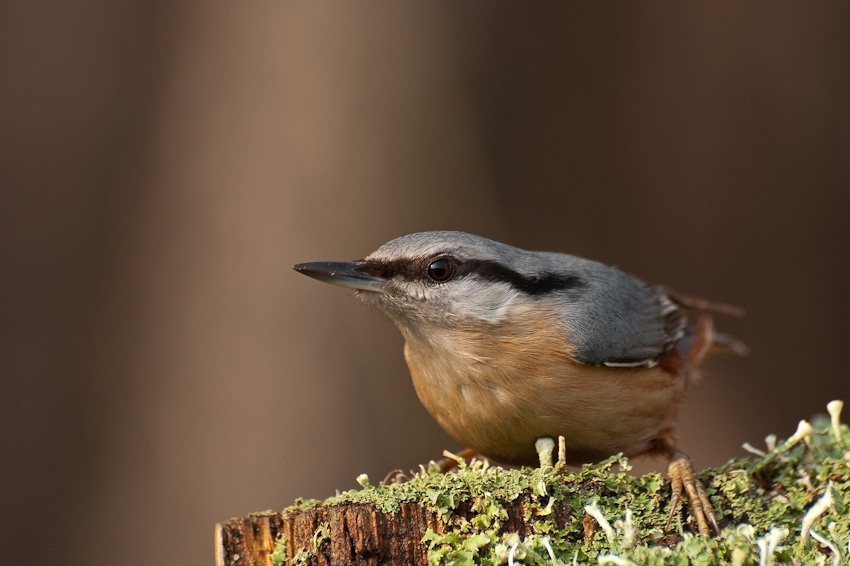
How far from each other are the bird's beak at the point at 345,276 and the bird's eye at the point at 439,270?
0.20m

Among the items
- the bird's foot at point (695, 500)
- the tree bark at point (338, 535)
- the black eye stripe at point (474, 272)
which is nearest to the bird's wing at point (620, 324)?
the black eye stripe at point (474, 272)

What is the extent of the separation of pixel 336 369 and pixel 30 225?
101 inches

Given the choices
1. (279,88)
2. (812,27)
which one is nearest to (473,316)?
(279,88)

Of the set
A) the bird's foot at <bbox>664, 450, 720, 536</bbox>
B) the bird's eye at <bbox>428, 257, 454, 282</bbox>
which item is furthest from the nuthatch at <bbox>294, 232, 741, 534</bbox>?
the bird's foot at <bbox>664, 450, 720, 536</bbox>

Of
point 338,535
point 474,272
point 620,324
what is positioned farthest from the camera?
point 620,324

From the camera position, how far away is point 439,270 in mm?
3189

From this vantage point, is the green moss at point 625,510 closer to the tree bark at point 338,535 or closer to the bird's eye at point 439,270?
the tree bark at point 338,535

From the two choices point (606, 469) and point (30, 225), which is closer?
point (606, 469)

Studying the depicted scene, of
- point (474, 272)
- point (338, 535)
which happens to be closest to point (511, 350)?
point (474, 272)

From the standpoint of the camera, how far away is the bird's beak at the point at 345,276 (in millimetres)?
3105

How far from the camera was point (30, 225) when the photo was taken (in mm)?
5984

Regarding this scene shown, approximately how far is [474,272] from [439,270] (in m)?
0.15

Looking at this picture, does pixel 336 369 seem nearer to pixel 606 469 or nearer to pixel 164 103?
pixel 164 103

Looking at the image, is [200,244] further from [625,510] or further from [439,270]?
[625,510]
